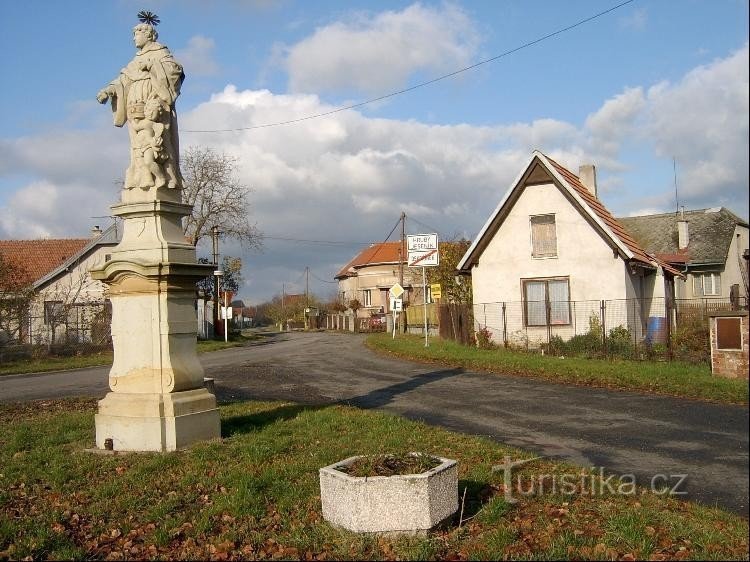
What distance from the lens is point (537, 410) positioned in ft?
37.0

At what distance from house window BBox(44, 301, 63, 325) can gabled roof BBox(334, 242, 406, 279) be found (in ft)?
134

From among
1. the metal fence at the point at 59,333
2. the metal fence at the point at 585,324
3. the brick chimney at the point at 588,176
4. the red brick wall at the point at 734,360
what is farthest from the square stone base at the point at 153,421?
the brick chimney at the point at 588,176

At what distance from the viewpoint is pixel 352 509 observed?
16.6 feet

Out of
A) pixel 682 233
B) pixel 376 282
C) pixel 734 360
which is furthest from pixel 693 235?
pixel 734 360

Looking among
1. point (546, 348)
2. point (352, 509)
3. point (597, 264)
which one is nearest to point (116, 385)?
point (352, 509)

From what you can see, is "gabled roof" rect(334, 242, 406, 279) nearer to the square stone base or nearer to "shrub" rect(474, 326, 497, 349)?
"shrub" rect(474, 326, 497, 349)

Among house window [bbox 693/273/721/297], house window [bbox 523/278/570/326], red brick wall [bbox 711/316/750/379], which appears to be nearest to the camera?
red brick wall [bbox 711/316/750/379]

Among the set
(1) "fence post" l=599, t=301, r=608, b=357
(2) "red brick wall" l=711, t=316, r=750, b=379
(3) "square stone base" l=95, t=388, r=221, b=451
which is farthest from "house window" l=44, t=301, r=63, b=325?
(2) "red brick wall" l=711, t=316, r=750, b=379

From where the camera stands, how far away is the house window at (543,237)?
76.9ft

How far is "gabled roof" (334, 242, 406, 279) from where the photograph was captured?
71062mm

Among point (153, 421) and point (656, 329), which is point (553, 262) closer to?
point (656, 329)

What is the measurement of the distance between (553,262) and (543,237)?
3.19 ft

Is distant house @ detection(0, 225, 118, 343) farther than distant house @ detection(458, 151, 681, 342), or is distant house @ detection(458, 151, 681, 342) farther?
distant house @ detection(0, 225, 118, 343)

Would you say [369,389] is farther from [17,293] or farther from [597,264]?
[17,293]
